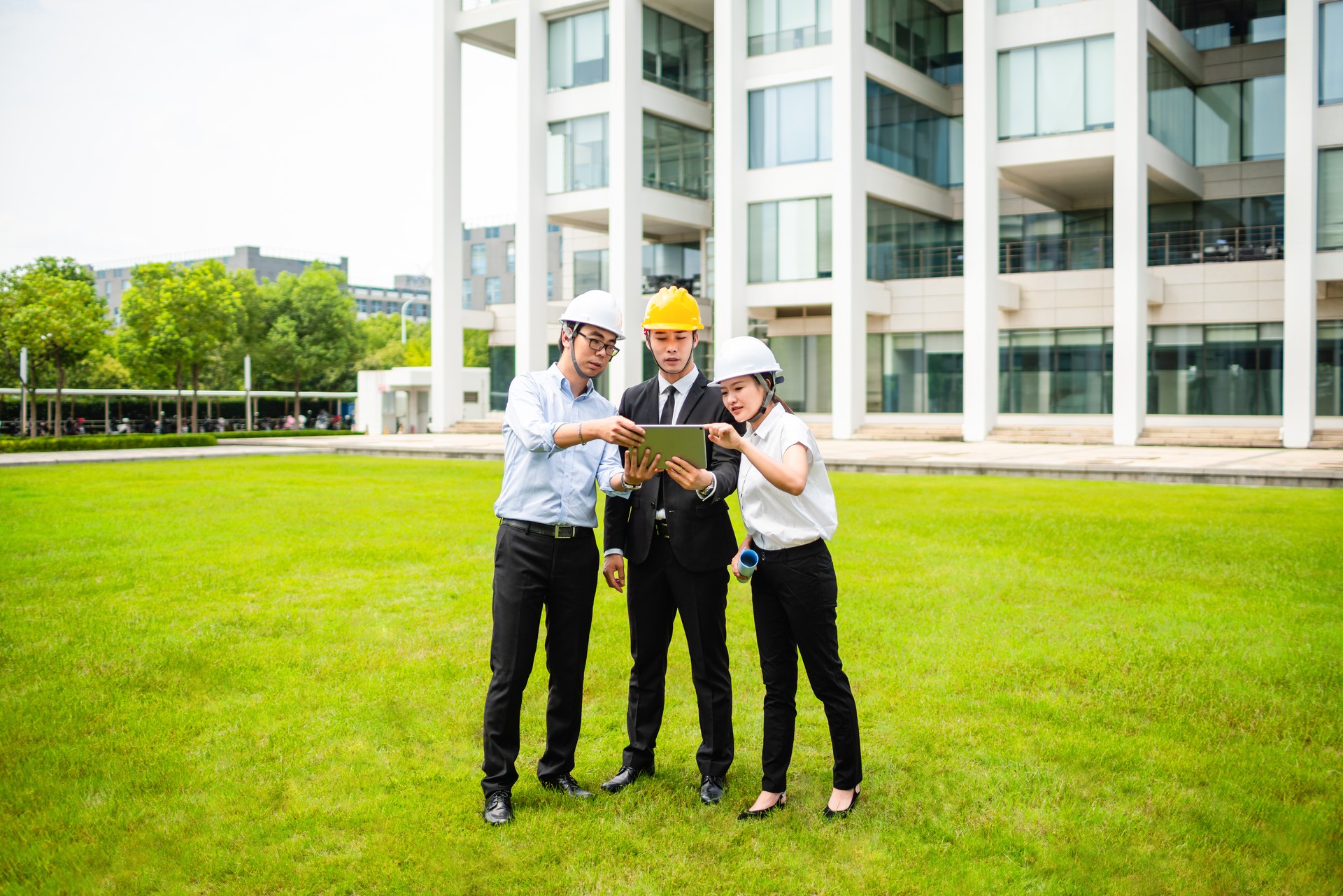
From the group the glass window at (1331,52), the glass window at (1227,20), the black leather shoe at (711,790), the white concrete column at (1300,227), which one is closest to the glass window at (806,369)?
the white concrete column at (1300,227)

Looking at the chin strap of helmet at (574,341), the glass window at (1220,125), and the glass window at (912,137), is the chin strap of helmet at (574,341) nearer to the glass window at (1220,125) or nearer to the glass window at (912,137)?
the glass window at (912,137)

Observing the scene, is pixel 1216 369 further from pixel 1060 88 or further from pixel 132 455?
pixel 132 455

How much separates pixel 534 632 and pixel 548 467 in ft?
2.47

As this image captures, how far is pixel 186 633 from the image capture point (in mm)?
7297

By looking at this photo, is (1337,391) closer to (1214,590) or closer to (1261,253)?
(1261,253)

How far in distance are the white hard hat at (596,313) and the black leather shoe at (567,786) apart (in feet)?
6.74

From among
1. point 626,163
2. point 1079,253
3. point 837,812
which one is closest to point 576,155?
point 626,163

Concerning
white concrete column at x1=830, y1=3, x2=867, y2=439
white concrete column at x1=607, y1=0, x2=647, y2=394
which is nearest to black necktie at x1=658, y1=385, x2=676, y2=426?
white concrete column at x1=830, y1=3, x2=867, y2=439

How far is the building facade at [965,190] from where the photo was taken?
3098cm

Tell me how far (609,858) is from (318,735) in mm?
2168

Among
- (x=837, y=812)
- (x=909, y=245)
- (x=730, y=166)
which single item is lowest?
(x=837, y=812)

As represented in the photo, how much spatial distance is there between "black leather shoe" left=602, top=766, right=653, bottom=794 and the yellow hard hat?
2.08m

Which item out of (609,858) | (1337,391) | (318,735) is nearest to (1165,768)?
(609,858)

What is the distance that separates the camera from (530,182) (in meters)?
39.0
